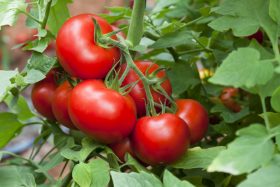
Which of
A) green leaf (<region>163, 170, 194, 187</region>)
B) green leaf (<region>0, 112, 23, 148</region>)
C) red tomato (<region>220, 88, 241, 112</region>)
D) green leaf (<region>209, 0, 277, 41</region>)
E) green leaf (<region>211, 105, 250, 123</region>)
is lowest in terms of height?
red tomato (<region>220, 88, 241, 112</region>)

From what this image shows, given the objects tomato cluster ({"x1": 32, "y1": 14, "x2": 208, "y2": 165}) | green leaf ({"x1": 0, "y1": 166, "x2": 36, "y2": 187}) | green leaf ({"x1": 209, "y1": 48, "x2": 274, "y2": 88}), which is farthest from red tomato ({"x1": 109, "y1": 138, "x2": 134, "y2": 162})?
green leaf ({"x1": 209, "y1": 48, "x2": 274, "y2": 88})

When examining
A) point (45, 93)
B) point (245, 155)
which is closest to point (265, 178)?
point (245, 155)

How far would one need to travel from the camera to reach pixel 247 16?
0.60m

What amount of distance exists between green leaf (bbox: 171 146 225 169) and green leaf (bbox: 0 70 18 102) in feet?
0.70

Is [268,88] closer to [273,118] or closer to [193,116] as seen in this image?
[273,118]

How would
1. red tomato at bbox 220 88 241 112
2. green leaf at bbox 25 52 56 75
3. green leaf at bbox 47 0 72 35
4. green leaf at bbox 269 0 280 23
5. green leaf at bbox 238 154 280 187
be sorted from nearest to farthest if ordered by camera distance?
green leaf at bbox 238 154 280 187
green leaf at bbox 269 0 280 23
green leaf at bbox 25 52 56 75
green leaf at bbox 47 0 72 35
red tomato at bbox 220 88 241 112

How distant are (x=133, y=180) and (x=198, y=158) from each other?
4.7 inches

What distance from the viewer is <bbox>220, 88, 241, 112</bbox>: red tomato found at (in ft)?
2.85

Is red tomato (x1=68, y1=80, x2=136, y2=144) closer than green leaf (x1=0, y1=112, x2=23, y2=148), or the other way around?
red tomato (x1=68, y1=80, x2=136, y2=144)

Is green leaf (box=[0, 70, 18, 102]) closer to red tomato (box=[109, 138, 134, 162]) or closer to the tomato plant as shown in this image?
the tomato plant

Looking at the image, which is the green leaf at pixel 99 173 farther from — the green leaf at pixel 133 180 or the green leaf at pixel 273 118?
the green leaf at pixel 273 118

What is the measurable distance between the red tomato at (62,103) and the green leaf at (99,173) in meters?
0.09

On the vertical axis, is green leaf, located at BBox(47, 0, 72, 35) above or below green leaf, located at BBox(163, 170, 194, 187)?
above

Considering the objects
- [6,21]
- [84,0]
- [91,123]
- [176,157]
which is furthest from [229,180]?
[84,0]
